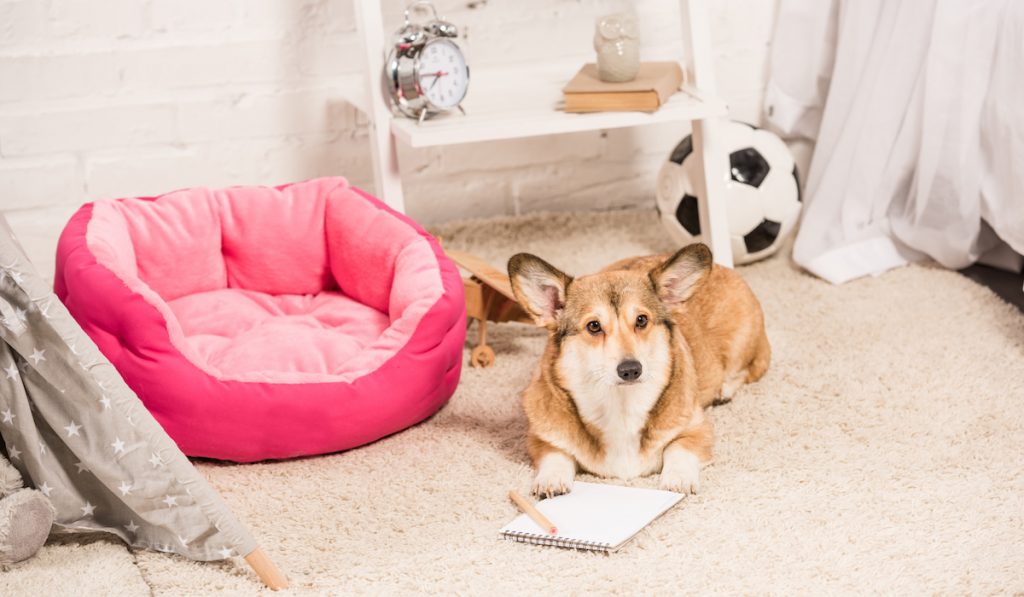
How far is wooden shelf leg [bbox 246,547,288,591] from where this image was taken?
1523 mm

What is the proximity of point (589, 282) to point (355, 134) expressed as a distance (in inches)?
51.3

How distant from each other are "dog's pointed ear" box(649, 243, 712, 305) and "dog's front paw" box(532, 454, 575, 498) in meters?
0.31

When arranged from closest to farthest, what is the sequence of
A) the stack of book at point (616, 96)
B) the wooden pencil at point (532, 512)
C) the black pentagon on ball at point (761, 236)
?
the wooden pencil at point (532, 512), the stack of book at point (616, 96), the black pentagon on ball at point (761, 236)

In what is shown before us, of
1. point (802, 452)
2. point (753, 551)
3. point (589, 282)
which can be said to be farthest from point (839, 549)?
point (589, 282)

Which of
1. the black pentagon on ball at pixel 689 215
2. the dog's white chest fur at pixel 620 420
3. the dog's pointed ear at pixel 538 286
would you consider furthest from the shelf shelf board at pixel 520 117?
the dog's white chest fur at pixel 620 420

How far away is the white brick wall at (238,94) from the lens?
2646 millimetres

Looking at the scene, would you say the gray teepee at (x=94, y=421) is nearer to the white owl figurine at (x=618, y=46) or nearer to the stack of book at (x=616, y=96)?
the stack of book at (x=616, y=96)

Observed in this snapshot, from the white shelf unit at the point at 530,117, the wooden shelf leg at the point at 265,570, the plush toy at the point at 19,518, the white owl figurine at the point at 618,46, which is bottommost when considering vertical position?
the wooden shelf leg at the point at 265,570

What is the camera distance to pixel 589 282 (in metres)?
1.75

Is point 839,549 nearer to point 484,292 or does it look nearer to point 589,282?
point 589,282

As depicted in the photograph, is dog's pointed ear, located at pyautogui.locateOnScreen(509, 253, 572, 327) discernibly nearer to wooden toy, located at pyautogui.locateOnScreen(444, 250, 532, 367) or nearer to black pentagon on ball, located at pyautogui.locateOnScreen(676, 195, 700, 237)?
wooden toy, located at pyautogui.locateOnScreen(444, 250, 532, 367)

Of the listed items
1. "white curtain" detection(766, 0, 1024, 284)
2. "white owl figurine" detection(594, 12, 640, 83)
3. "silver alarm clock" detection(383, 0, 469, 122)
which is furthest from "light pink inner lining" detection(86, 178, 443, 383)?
"white curtain" detection(766, 0, 1024, 284)

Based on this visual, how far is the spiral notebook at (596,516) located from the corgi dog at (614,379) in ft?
0.11

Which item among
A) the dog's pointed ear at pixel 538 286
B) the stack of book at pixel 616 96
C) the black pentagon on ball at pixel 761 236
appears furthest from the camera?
the black pentagon on ball at pixel 761 236
